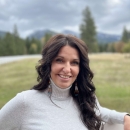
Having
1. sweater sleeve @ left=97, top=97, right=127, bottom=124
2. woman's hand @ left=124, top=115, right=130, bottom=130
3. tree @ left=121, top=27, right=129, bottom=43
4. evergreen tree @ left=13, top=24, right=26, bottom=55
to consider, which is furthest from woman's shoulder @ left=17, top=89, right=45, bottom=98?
tree @ left=121, top=27, right=129, bottom=43

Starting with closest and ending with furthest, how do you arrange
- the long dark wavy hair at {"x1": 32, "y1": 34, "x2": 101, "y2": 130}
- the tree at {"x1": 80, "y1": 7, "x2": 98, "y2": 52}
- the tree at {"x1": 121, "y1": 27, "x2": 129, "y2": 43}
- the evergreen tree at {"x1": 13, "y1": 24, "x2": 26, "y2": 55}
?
the long dark wavy hair at {"x1": 32, "y1": 34, "x2": 101, "y2": 130} < the tree at {"x1": 80, "y1": 7, "x2": 98, "y2": 52} < the evergreen tree at {"x1": 13, "y1": 24, "x2": 26, "y2": 55} < the tree at {"x1": 121, "y1": 27, "x2": 129, "y2": 43}

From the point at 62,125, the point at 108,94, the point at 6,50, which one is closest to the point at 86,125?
the point at 62,125

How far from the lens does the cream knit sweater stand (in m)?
1.66

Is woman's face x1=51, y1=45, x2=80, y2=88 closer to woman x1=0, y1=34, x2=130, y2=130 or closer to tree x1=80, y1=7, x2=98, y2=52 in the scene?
woman x1=0, y1=34, x2=130, y2=130

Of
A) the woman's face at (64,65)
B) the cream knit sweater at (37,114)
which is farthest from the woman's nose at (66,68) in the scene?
the cream knit sweater at (37,114)

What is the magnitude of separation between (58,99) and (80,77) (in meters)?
0.28

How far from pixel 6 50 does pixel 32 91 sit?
51659 mm

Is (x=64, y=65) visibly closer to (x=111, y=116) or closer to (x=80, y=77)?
(x=80, y=77)

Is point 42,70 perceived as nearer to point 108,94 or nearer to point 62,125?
point 62,125

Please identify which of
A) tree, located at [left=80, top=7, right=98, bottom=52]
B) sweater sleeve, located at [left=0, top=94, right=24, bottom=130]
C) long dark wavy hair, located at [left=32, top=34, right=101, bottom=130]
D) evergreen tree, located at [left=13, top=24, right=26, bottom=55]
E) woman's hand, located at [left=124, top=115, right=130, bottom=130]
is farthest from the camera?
evergreen tree, located at [left=13, top=24, right=26, bottom=55]

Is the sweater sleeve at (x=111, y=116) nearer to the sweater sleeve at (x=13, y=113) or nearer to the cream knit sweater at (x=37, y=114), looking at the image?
the cream knit sweater at (x=37, y=114)

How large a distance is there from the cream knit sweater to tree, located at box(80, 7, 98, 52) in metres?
50.5

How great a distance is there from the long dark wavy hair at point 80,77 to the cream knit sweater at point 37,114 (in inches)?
3.9

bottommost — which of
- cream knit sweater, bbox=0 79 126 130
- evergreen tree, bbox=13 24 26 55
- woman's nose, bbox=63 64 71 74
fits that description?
evergreen tree, bbox=13 24 26 55
